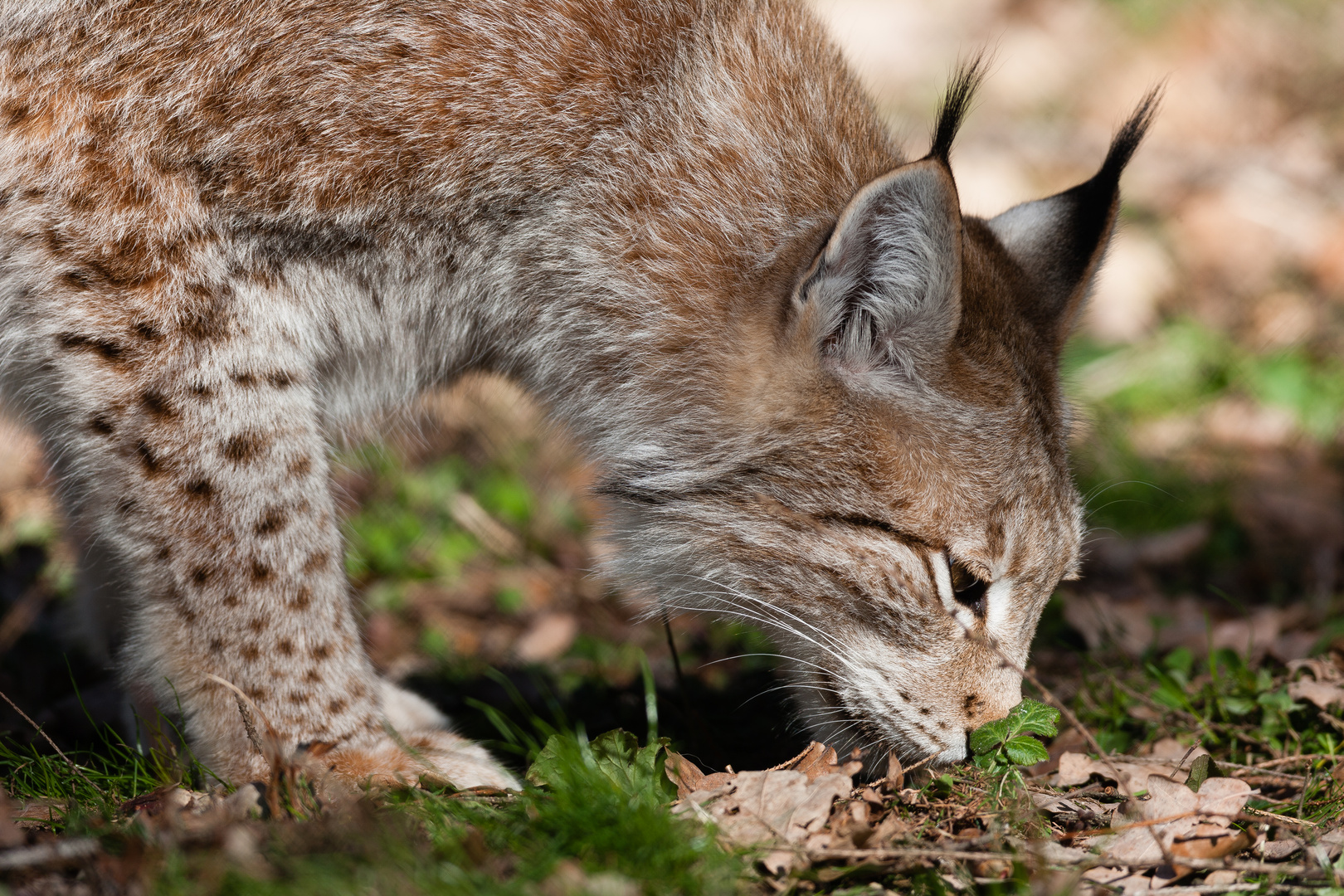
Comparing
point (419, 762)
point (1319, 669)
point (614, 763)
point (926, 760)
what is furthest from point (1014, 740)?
point (419, 762)

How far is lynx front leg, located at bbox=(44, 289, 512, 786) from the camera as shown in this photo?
3.18 m

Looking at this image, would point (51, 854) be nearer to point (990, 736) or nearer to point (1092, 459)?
point (990, 736)

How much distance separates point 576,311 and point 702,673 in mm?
1638

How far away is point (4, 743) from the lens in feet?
11.3

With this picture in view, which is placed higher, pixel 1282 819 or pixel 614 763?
pixel 614 763

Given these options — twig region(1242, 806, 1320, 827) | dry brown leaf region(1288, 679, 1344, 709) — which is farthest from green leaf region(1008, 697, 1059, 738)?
dry brown leaf region(1288, 679, 1344, 709)

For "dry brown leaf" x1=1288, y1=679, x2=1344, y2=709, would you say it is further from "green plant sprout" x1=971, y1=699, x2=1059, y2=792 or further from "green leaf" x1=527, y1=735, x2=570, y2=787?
"green leaf" x1=527, y1=735, x2=570, y2=787

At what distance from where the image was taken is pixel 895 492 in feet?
10.9

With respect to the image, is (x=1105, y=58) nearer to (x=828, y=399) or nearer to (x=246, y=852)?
(x=828, y=399)

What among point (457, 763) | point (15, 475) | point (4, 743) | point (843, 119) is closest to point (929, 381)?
point (843, 119)

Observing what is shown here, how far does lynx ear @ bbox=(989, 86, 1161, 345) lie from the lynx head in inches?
13.6

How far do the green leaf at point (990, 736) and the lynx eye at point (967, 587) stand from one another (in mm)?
333

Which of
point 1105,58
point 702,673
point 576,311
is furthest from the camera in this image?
point 1105,58

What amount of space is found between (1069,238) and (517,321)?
1.78 m
